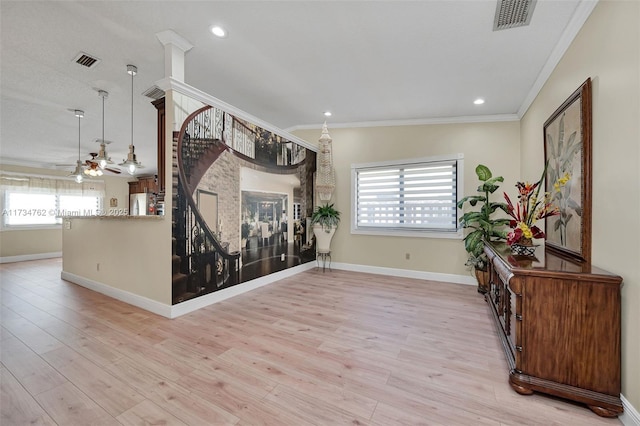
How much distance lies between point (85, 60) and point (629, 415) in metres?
5.45

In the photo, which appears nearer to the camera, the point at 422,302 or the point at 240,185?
the point at 422,302

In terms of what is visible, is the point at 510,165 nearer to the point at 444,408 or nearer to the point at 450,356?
the point at 450,356

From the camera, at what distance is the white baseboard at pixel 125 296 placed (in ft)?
9.24

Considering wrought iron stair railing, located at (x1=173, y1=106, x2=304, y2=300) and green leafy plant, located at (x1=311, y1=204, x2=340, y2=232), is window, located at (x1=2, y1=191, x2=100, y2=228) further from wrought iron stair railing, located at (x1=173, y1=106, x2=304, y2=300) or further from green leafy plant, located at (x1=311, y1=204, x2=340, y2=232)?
green leafy plant, located at (x1=311, y1=204, x2=340, y2=232)

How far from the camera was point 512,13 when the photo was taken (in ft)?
7.00

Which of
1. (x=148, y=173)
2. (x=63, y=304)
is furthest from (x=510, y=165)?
(x=148, y=173)

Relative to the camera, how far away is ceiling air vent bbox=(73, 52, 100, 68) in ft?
9.12

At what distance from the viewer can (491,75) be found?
308 cm

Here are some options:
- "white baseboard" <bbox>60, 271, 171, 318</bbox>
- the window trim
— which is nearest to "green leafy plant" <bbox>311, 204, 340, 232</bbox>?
"white baseboard" <bbox>60, 271, 171, 318</bbox>

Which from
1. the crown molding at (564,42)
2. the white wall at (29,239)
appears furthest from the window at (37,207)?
the crown molding at (564,42)

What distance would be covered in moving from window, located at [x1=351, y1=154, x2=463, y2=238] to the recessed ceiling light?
3.15m

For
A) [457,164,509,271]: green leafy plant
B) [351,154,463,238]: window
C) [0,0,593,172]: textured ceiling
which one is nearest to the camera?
[0,0,593,172]: textured ceiling

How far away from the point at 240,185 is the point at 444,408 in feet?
10.5

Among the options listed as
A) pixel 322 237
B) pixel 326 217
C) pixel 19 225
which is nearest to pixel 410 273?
pixel 322 237
